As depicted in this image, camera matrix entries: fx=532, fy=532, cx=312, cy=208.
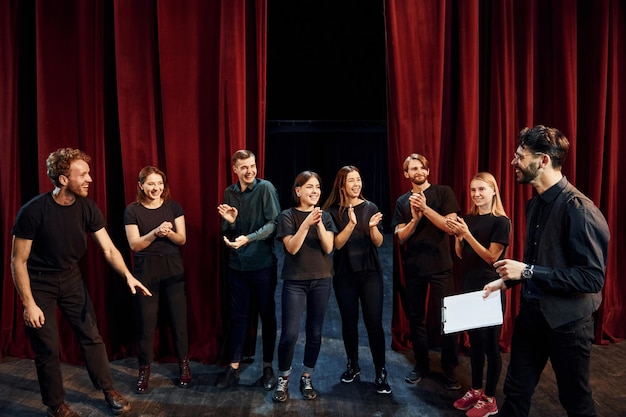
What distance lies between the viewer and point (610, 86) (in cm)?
388

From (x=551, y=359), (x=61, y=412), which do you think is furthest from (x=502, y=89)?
(x=61, y=412)

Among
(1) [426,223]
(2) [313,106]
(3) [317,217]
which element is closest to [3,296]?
(3) [317,217]

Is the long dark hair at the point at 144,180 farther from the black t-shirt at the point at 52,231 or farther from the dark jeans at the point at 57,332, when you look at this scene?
the dark jeans at the point at 57,332

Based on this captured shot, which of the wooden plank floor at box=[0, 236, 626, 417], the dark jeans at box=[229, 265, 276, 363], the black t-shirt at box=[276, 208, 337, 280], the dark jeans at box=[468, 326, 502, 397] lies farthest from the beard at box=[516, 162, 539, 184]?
the dark jeans at box=[229, 265, 276, 363]

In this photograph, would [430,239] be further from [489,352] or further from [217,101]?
[217,101]

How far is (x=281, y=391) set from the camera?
3045mm

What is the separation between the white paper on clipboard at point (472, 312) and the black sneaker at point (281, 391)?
1140mm

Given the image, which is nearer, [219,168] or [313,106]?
[219,168]

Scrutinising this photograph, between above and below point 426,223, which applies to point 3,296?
below

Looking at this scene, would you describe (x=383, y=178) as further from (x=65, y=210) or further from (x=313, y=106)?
(x=65, y=210)

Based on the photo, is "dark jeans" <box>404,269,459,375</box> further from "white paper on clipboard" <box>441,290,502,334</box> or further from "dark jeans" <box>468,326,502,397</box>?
"white paper on clipboard" <box>441,290,502,334</box>

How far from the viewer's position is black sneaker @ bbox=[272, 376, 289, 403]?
3.02m

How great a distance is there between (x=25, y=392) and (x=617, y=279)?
165 inches

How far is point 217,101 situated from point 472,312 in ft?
7.39
